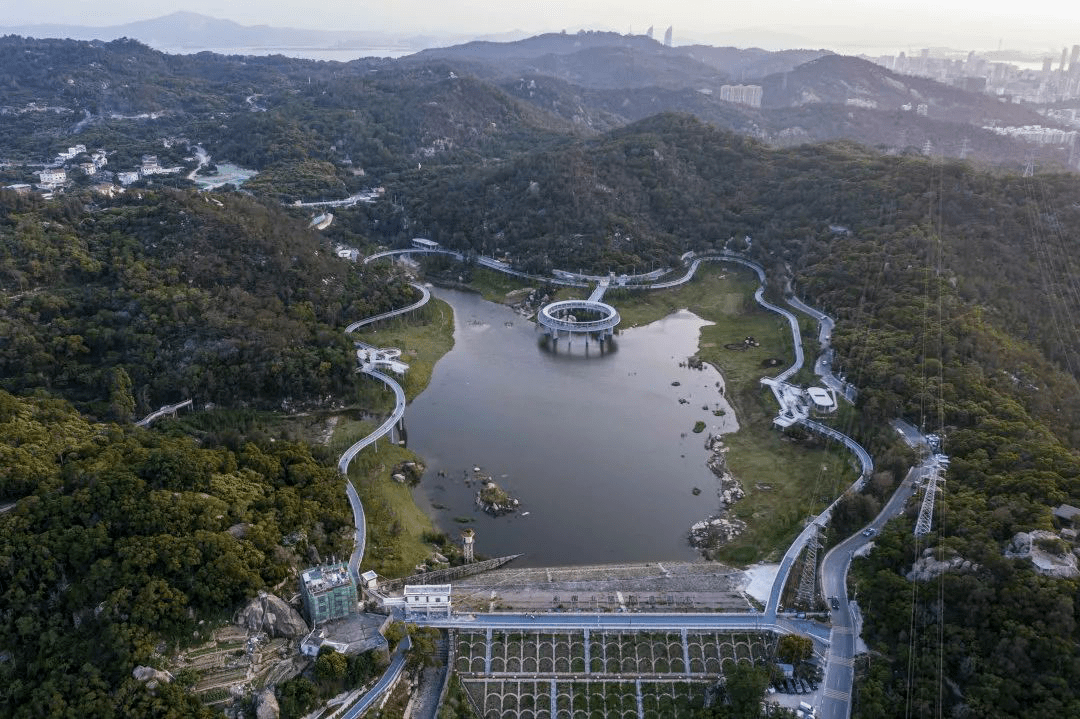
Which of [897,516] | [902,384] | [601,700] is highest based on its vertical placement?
[902,384]

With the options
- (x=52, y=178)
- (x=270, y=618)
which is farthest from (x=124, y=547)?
(x=52, y=178)

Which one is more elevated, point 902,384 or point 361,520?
point 902,384

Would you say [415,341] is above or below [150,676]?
above

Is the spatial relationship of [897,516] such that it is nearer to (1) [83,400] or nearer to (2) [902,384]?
(2) [902,384]

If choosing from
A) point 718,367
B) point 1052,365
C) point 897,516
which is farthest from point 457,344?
point 1052,365

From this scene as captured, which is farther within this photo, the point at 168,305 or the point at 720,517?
the point at 168,305

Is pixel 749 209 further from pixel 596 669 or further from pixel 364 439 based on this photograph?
pixel 596 669
